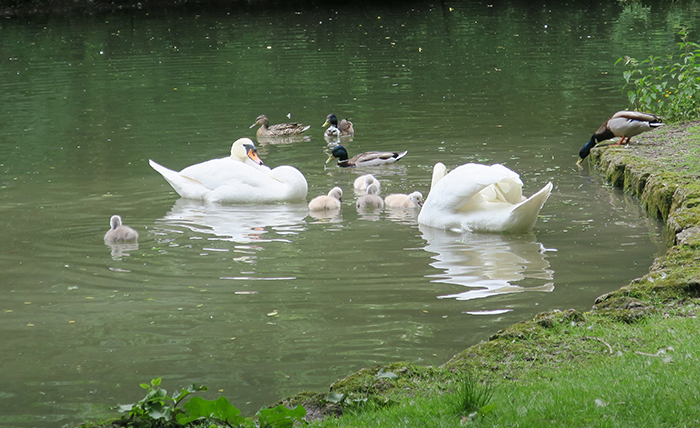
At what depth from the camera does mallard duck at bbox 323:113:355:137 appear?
15.8 m

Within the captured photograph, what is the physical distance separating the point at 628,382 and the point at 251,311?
3.42m

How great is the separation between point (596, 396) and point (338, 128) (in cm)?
1226

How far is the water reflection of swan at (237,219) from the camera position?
31.7ft

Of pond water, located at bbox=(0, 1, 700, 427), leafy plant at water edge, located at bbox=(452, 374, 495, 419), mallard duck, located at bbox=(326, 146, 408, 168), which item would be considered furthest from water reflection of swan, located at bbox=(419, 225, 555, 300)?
mallard duck, located at bbox=(326, 146, 408, 168)

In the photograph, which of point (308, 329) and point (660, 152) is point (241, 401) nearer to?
point (308, 329)

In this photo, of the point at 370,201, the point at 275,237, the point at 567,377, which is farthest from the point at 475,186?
the point at 567,377

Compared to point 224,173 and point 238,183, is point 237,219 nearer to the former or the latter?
point 238,183

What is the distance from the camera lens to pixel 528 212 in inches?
342

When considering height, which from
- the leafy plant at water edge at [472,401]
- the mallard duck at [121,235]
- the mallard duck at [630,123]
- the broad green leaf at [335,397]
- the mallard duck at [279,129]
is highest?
the mallard duck at [279,129]

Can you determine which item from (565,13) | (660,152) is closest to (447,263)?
(660,152)

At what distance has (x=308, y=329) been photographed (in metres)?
6.38

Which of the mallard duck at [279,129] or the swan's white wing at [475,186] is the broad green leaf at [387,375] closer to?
the swan's white wing at [475,186]

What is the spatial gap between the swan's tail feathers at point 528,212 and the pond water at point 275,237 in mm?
150

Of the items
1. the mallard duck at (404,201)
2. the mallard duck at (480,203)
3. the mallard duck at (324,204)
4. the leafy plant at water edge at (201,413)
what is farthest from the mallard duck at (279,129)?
the leafy plant at water edge at (201,413)
